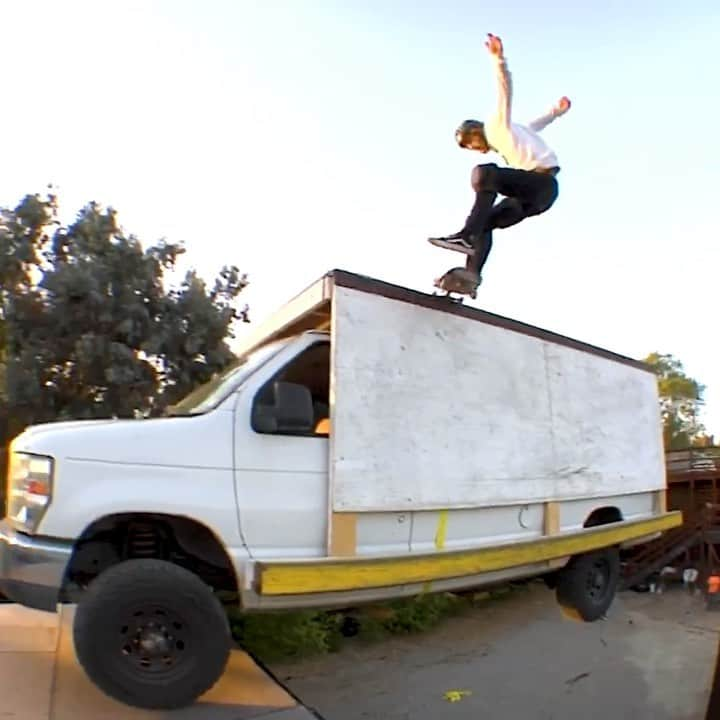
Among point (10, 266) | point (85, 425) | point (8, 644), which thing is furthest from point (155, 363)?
point (85, 425)

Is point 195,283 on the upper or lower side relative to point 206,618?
upper

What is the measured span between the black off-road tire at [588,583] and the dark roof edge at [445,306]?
5.81 ft

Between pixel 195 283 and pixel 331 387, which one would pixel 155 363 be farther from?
pixel 331 387

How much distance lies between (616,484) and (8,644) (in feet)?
15.5

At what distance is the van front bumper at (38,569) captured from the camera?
3586 millimetres

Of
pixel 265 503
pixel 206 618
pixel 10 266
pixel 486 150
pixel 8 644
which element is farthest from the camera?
pixel 10 266

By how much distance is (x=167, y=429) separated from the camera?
3865 mm

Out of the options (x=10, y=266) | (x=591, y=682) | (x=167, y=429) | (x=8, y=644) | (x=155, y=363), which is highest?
(x=10, y=266)

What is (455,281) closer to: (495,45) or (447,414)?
(447,414)

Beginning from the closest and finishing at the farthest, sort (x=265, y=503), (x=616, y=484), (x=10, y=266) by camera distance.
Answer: (x=265, y=503) → (x=616, y=484) → (x=10, y=266)

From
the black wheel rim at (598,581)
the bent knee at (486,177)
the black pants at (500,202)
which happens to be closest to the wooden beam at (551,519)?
the black wheel rim at (598,581)

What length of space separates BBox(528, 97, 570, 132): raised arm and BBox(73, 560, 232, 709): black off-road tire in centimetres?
393

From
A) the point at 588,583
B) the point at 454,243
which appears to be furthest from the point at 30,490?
the point at 588,583

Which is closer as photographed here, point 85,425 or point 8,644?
point 85,425
